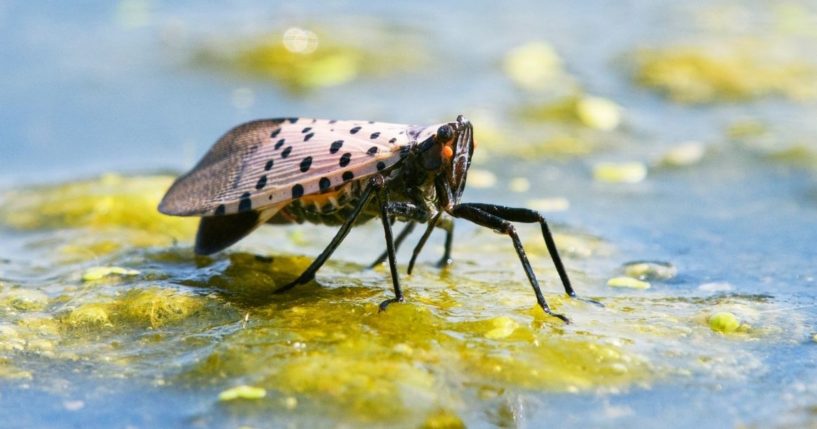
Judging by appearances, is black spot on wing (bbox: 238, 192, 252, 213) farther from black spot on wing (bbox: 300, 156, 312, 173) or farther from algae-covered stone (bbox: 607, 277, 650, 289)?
algae-covered stone (bbox: 607, 277, 650, 289)

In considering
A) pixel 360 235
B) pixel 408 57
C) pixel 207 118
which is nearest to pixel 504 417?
pixel 360 235

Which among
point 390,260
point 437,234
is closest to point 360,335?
point 390,260

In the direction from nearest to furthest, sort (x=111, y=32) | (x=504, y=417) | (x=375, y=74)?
(x=504, y=417)
(x=375, y=74)
(x=111, y=32)

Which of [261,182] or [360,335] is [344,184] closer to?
[261,182]

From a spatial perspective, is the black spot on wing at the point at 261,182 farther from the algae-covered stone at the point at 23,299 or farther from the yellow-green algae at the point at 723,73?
the yellow-green algae at the point at 723,73

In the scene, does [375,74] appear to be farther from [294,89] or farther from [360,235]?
[360,235]

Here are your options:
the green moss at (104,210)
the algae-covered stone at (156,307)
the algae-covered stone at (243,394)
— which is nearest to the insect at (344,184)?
the algae-covered stone at (156,307)
